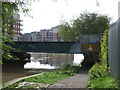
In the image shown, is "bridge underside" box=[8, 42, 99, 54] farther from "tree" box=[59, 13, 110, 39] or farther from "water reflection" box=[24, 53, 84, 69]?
"tree" box=[59, 13, 110, 39]

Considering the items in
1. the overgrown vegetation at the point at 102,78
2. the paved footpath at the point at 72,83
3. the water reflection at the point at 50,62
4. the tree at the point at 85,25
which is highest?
the tree at the point at 85,25

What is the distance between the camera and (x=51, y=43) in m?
23.4

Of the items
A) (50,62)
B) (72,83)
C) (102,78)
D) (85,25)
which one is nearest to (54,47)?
(50,62)

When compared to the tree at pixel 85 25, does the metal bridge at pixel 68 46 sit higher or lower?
lower

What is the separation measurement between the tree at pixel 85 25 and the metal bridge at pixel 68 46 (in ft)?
36.4

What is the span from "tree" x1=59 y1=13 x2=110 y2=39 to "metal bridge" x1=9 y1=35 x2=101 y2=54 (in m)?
11.1

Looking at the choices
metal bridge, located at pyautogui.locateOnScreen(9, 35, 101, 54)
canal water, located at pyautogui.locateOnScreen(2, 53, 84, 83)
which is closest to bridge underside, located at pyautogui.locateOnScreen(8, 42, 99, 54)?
metal bridge, located at pyautogui.locateOnScreen(9, 35, 101, 54)

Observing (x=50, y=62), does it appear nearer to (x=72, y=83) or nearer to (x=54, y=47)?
(x=54, y=47)

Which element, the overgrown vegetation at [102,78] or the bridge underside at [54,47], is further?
the bridge underside at [54,47]

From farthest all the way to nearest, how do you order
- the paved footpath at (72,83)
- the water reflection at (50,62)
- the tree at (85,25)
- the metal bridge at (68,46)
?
the tree at (85,25) → the water reflection at (50,62) → the metal bridge at (68,46) → the paved footpath at (72,83)

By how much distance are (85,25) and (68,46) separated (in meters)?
13.5

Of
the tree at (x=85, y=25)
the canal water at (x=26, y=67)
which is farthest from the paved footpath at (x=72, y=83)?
the tree at (x=85, y=25)

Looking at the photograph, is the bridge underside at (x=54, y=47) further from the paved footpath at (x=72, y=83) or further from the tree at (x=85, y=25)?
the paved footpath at (x=72, y=83)

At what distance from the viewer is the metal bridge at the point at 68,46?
71.1 feet
